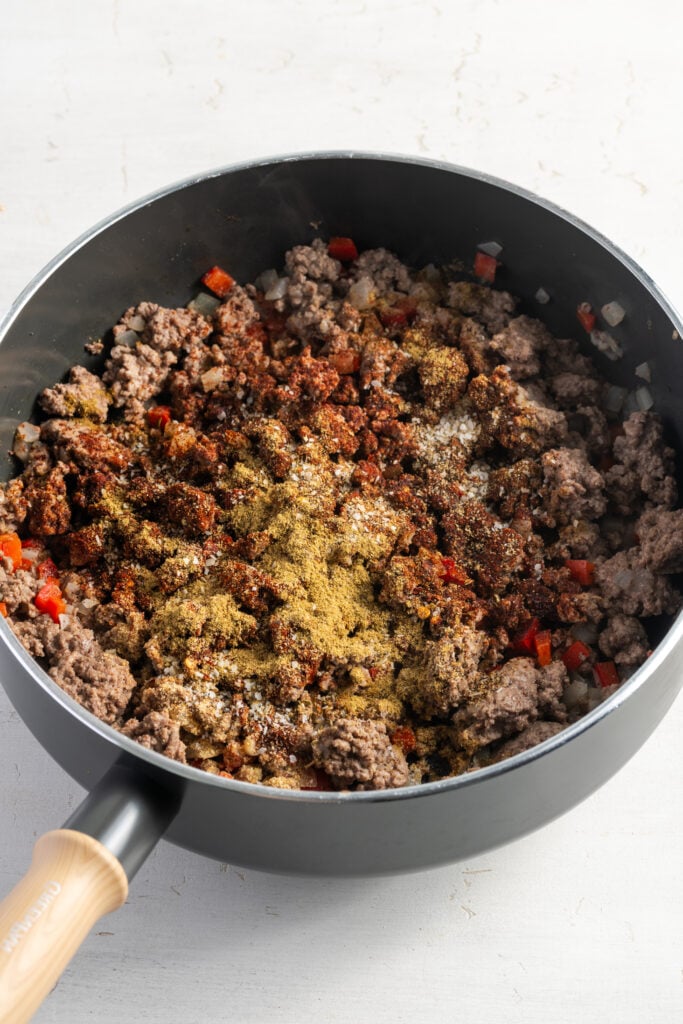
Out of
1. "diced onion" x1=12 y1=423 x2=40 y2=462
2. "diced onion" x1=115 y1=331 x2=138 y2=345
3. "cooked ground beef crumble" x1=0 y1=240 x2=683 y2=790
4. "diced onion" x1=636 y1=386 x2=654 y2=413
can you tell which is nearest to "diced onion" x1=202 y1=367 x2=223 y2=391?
"cooked ground beef crumble" x1=0 y1=240 x2=683 y2=790

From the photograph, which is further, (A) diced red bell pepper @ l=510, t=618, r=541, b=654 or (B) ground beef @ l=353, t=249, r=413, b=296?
(B) ground beef @ l=353, t=249, r=413, b=296

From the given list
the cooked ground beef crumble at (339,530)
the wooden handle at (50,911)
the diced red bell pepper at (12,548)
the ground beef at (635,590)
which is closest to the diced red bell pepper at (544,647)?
the cooked ground beef crumble at (339,530)

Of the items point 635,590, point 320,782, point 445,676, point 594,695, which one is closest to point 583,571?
point 635,590

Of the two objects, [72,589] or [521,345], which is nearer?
[72,589]

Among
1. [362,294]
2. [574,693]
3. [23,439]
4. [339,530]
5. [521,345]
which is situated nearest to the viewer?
[574,693]

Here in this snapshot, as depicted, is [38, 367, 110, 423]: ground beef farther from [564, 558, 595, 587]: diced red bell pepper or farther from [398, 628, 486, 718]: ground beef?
[564, 558, 595, 587]: diced red bell pepper

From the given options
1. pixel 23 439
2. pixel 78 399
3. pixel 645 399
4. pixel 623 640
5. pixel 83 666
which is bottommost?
pixel 83 666

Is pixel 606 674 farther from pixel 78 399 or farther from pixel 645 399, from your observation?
pixel 78 399

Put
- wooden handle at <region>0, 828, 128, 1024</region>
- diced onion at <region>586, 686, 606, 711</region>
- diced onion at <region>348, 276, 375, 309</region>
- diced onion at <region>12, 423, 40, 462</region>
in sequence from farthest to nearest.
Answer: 1. diced onion at <region>348, 276, 375, 309</region>
2. diced onion at <region>12, 423, 40, 462</region>
3. diced onion at <region>586, 686, 606, 711</region>
4. wooden handle at <region>0, 828, 128, 1024</region>
